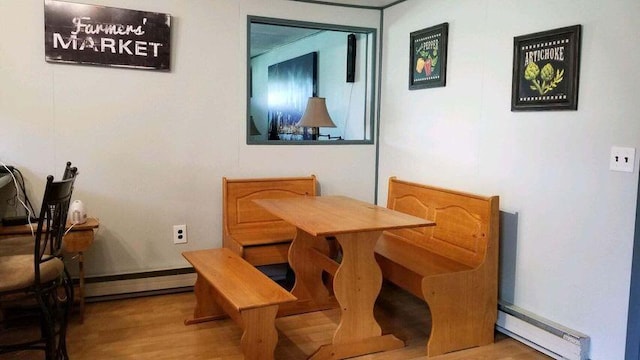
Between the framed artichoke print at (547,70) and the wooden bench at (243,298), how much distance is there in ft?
5.46

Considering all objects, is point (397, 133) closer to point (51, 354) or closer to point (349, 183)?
point (349, 183)

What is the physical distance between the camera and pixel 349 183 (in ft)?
14.2

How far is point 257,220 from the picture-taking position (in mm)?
3947

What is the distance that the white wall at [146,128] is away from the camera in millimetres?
3363

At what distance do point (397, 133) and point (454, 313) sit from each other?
1619 millimetres

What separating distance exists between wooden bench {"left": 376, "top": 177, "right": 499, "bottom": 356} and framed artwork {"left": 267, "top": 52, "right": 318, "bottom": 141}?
211 centimetres

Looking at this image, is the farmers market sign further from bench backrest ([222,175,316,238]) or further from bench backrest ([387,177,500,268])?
bench backrest ([387,177,500,268])

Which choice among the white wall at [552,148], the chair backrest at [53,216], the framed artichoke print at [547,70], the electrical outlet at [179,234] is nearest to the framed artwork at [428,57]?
the white wall at [552,148]

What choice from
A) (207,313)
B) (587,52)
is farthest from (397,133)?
(207,313)

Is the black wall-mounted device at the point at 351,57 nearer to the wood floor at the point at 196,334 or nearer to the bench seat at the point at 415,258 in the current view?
the bench seat at the point at 415,258

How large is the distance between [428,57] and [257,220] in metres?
1.69

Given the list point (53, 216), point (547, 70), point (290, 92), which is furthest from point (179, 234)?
point (547, 70)

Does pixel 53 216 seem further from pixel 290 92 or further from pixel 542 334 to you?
pixel 290 92

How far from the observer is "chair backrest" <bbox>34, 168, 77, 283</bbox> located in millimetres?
2029
